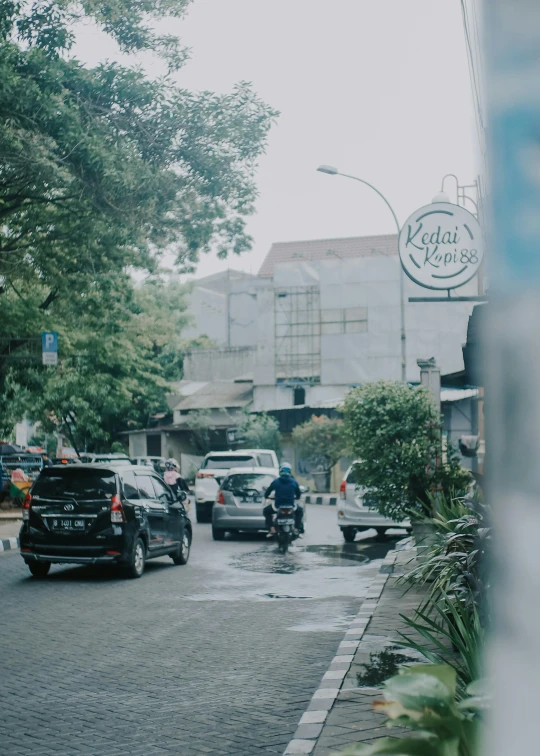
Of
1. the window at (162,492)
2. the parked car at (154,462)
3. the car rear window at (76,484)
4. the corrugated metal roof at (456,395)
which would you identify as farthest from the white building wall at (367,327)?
the car rear window at (76,484)

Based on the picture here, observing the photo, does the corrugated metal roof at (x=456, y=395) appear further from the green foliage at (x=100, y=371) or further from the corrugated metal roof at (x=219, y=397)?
the corrugated metal roof at (x=219, y=397)

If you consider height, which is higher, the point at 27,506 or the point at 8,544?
the point at 27,506

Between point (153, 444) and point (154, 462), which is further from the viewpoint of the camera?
point (153, 444)

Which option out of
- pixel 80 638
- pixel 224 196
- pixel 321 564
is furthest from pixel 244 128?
pixel 80 638

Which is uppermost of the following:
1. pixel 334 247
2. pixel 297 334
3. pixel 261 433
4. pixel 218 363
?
pixel 334 247

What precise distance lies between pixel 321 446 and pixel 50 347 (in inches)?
649

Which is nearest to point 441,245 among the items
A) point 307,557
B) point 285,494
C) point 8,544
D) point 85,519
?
point 85,519

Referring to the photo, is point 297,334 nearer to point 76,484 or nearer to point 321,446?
point 321,446

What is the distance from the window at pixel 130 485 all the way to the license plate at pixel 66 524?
30.5 inches

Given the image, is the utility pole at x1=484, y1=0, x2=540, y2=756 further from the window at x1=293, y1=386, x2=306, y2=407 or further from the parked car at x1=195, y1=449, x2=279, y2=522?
the window at x1=293, y1=386, x2=306, y2=407

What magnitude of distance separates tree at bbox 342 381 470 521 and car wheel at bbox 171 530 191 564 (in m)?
3.42

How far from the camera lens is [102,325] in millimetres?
25281

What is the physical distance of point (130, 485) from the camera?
547 inches

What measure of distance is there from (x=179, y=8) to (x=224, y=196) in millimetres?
3672
